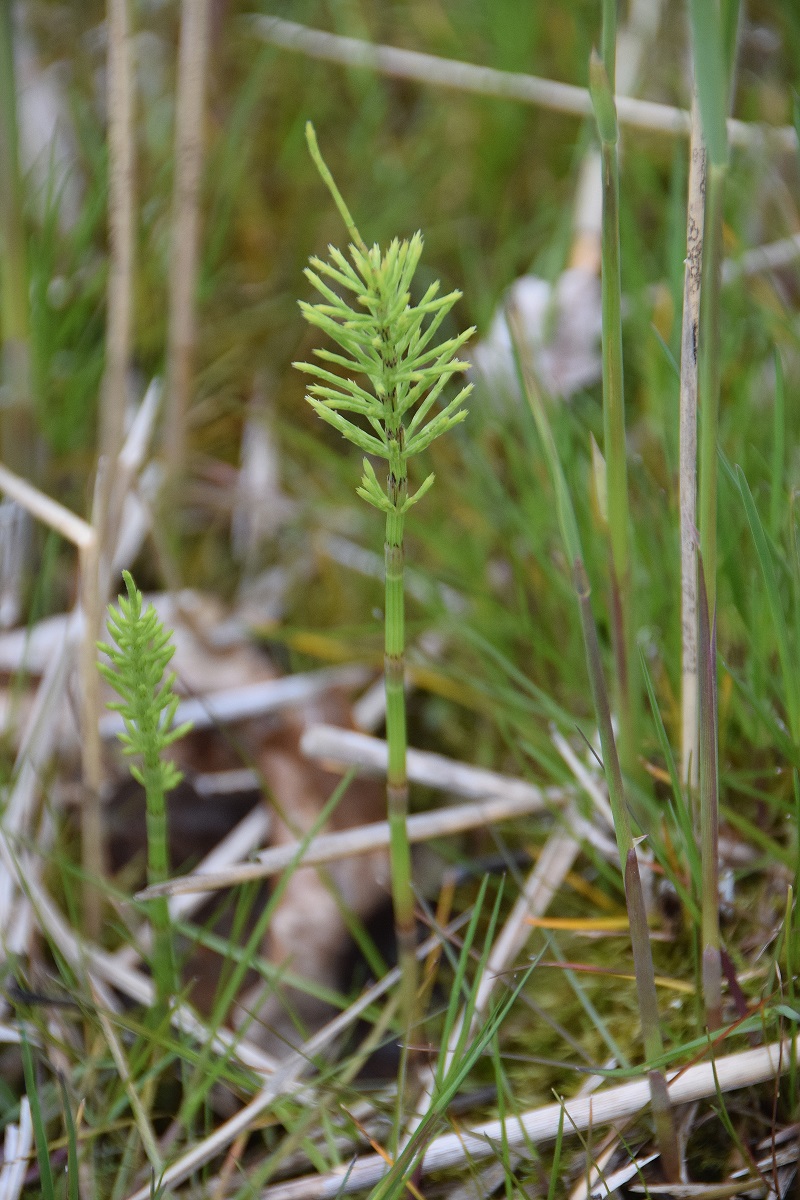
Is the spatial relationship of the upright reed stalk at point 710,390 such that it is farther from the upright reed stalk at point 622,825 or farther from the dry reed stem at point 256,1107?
the dry reed stem at point 256,1107

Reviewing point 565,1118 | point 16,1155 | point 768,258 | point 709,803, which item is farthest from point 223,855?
point 768,258

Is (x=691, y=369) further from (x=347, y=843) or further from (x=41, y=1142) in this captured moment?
(x=41, y=1142)

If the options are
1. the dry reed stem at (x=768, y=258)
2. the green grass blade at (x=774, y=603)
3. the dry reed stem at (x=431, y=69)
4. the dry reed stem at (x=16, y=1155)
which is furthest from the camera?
the dry reed stem at (x=431, y=69)

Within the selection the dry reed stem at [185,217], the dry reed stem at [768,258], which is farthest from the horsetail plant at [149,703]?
the dry reed stem at [768,258]

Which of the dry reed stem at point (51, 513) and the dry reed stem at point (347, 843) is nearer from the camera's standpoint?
the dry reed stem at point (347, 843)

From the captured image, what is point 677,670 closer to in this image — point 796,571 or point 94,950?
point 796,571

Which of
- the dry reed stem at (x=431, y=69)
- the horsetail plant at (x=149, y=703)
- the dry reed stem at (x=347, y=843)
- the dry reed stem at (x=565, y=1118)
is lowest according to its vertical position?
the dry reed stem at (x=565, y=1118)

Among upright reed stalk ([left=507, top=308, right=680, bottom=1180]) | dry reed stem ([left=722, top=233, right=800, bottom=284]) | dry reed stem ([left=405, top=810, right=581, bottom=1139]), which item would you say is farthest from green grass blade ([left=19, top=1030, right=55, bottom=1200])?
dry reed stem ([left=722, top=233, right=800, bottom=284])
